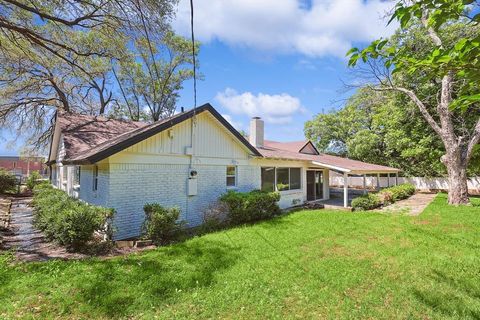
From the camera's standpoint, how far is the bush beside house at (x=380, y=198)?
48.9ft

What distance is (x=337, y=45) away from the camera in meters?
10.1

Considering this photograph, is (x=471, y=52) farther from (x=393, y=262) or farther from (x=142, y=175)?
(x=142, y=175)

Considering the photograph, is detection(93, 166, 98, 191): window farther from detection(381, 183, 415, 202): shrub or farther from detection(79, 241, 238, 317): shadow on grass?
detection(381, 183, 415, 202): shrub

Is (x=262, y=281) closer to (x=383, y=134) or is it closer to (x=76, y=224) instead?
(x=76, y=224)

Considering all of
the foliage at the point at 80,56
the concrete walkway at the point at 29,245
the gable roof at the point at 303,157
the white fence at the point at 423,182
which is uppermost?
the foliage at the point at 80,56

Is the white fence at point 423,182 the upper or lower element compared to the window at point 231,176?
lower

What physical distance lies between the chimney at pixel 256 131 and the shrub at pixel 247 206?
17.4ft

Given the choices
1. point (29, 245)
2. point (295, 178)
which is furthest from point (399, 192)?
point (29, 245)

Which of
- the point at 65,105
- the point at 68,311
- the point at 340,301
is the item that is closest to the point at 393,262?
the point at 340,301

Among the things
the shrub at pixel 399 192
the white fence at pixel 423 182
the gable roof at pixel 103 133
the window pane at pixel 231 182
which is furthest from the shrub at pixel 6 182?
the white fence at pixel 423 182

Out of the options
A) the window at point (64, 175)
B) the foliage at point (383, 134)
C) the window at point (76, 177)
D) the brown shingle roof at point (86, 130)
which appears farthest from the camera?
the foliage at point (383, 134)

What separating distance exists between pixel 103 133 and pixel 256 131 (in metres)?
8.39

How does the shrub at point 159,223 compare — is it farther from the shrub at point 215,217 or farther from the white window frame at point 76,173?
the white window frame at point 76,173

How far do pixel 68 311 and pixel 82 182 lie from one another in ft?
29.8
